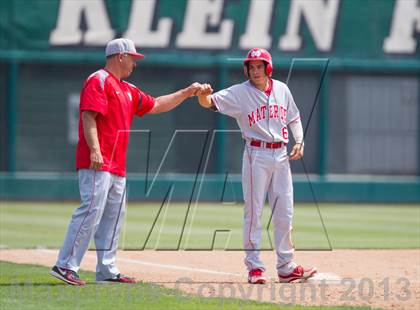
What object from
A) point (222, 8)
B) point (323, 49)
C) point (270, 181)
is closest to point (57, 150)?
point (222, 8)

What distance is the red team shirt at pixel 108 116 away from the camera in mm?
8750

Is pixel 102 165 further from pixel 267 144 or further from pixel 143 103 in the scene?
pixel 267 144

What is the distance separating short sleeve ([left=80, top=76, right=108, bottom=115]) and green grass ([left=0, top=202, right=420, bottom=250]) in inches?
92.7

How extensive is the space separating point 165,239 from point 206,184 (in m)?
8.97

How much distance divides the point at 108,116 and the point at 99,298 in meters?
1.71

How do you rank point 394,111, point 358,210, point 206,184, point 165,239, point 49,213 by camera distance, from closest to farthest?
point 165,239, point 49,213, point 358,210, point 206,184, point 394,111

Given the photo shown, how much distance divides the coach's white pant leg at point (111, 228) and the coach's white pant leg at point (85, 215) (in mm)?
245

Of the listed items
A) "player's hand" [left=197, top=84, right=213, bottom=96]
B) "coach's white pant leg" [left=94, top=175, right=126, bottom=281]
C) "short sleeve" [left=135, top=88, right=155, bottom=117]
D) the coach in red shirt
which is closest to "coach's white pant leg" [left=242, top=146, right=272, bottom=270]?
"player's hand" [left=197, top=84, right=213, bottom=96]

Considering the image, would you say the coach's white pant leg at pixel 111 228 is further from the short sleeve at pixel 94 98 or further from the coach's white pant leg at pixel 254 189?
the coach's white pant leg at pixel 254 189

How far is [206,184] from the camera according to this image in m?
23.3

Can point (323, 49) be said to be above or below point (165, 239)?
Result: above

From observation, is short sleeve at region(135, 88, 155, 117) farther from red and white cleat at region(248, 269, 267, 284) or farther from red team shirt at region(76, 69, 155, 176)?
red and white cleat at region(248, 269, 267, 284)

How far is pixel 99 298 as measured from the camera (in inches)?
310

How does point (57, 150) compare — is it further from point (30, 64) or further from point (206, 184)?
point (206, 184)
